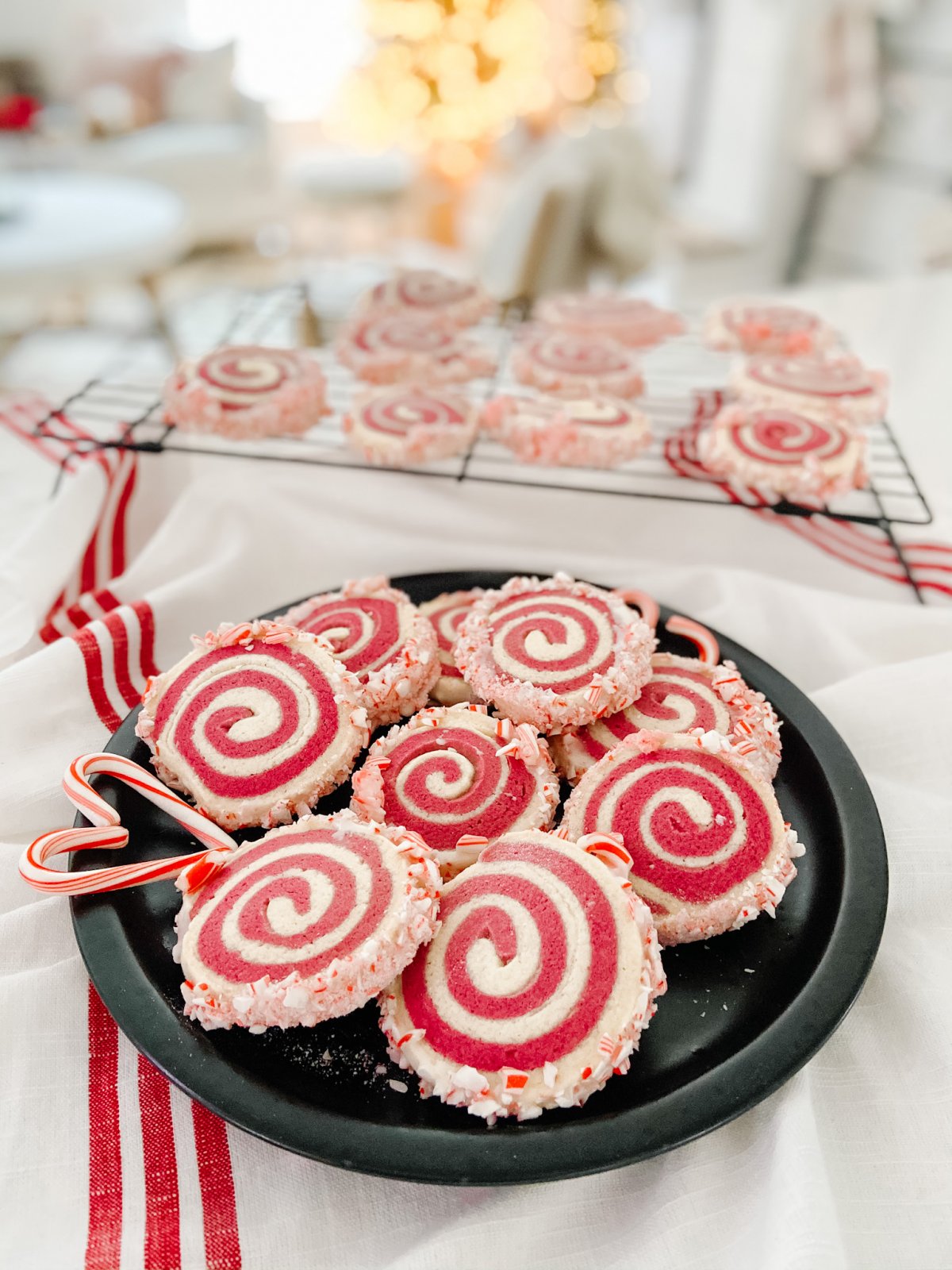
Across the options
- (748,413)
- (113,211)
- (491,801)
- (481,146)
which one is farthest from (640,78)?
(491,801)

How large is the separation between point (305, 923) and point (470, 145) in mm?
6013

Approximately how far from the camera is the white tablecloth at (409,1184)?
752mm

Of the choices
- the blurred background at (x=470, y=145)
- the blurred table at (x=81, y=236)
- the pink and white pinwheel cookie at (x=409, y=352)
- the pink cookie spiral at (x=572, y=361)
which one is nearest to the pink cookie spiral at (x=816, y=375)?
the pink cookie spiral at (x=572, y=361)

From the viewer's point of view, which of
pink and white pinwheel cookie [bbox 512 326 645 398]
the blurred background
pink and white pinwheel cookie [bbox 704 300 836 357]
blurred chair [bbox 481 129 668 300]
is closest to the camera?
pink and white pinwheel cookie [bbox 512 326 645 398]

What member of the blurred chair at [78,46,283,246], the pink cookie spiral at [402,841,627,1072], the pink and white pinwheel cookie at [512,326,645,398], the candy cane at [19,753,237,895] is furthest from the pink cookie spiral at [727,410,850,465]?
the blurred chair at [78,46,283,246]

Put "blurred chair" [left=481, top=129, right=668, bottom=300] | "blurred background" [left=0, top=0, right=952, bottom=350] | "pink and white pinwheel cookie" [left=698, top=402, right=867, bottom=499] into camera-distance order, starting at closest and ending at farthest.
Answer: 1. "pink and white pinwheel cookie" [left=698, top=402, right=867, bottom=499]
2. "blurred chair" [left=481, top=129, right=668, bottom=300]
3. "blurred background" [left=0, top=0, right=952, bottom=350]

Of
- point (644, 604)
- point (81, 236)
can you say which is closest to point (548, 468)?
point (644, 604)

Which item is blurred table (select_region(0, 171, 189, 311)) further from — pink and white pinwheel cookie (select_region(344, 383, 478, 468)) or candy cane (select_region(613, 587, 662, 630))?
candy cane (select_region(613, 587, 662, 630))

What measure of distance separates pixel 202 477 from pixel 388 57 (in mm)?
4909

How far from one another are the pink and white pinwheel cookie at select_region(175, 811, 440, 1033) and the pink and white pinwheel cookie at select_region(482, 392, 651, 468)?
779mm

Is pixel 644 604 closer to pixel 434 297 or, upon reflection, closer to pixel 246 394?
pixel 246 394

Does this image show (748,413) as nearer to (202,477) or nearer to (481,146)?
(202,477)

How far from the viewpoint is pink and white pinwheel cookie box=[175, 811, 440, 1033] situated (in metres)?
0.80

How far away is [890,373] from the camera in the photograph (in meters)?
2.08
